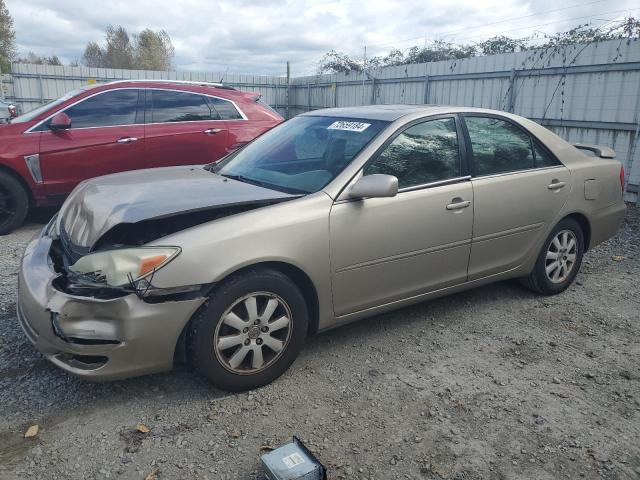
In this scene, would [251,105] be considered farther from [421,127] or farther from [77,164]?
[421,127]

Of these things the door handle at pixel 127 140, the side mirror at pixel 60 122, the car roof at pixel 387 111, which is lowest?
the door handle at pixel 127 140

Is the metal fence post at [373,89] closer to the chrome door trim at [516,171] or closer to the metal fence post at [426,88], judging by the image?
the metal fence post at [426,88]

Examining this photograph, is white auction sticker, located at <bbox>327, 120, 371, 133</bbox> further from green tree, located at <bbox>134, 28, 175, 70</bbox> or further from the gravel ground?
green tree, located at <bbox>134, 28, 175, 70</bbox>

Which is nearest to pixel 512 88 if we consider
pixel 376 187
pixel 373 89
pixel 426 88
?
pixel 426 88

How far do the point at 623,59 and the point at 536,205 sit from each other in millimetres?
4550

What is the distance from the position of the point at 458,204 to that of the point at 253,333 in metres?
1.70

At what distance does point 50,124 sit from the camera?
6.00 m

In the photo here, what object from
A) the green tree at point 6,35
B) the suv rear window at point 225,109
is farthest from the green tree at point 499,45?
the green tree at point 6,35

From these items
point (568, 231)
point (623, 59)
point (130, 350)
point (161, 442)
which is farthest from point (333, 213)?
point (623, 59)

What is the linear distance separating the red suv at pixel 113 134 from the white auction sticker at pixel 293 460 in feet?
16.3

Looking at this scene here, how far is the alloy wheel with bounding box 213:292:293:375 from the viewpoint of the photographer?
2797 millimetres

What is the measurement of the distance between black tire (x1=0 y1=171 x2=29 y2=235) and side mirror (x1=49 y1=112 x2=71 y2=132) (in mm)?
716

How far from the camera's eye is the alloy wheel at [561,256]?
173 inches

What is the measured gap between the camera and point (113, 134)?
6.29 m
